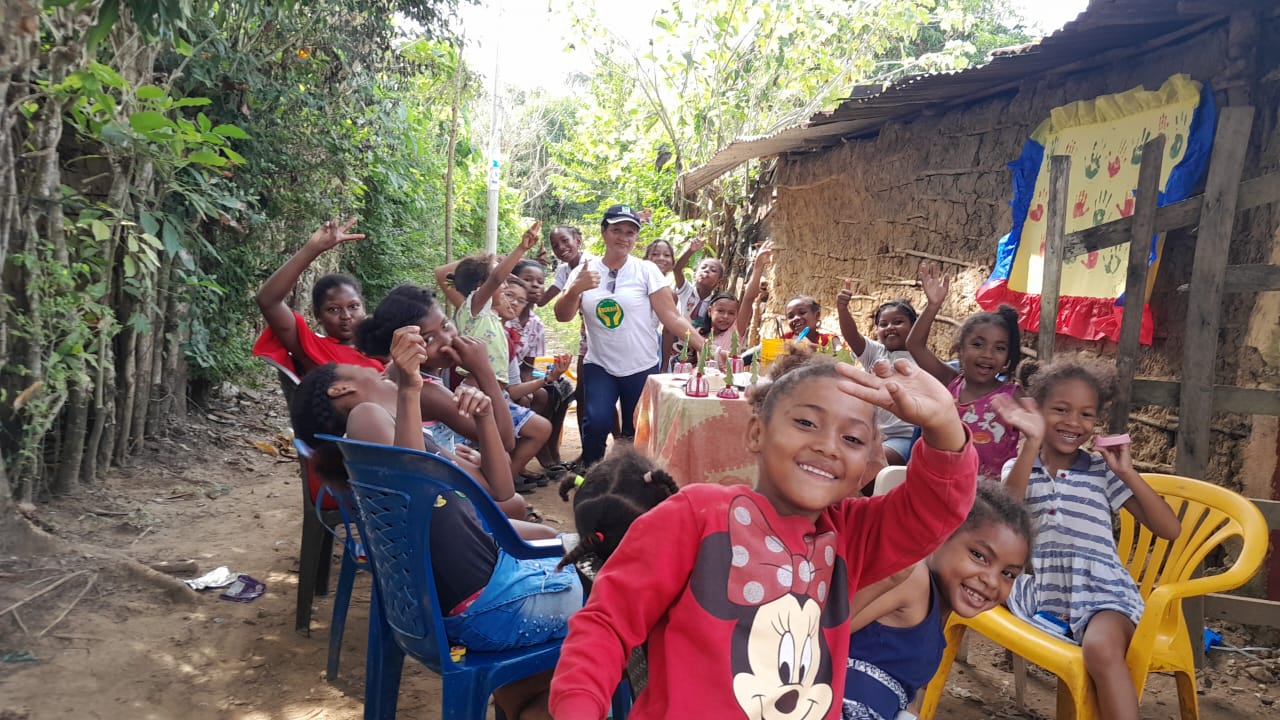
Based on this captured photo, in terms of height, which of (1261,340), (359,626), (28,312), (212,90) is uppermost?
(212,90)

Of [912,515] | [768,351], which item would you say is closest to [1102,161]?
[768,351]

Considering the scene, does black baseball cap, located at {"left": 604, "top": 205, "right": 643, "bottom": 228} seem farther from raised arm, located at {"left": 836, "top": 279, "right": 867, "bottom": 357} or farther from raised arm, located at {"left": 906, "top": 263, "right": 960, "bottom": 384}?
raised arm, located at {"left": 906, "top": 263, "right": 960, "bottom": 384}

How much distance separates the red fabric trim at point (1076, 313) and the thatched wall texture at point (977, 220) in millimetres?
91

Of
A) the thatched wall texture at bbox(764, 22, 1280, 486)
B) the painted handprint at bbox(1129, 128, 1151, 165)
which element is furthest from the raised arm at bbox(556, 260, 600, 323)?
the painted handprint at bbox(1129, 128, 1151, 165)

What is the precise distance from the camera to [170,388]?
596 cm

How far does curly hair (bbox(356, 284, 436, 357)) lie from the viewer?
3068 mm

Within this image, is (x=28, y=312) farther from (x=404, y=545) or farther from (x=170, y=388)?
(x=404, y=545)

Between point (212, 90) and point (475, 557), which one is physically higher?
point (212, 90)

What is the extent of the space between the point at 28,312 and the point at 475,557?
3146 mm

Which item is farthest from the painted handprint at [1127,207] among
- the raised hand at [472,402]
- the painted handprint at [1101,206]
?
the raised hand at [472,402]

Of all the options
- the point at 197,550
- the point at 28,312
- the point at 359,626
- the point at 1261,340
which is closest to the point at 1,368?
the point at 28,312

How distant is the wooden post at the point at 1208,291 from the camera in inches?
123

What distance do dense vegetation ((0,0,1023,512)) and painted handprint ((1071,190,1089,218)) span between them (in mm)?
4146

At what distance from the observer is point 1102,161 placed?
4512 millimetres
